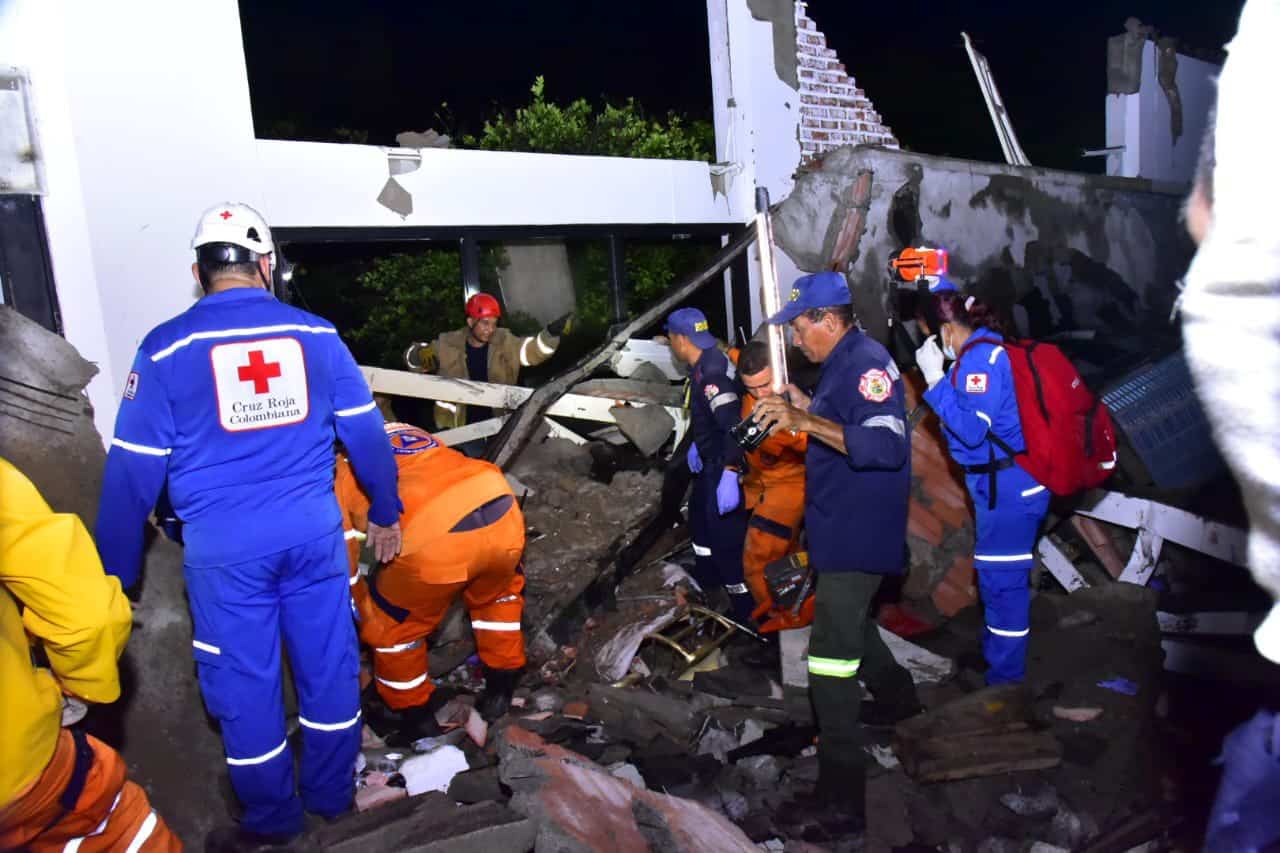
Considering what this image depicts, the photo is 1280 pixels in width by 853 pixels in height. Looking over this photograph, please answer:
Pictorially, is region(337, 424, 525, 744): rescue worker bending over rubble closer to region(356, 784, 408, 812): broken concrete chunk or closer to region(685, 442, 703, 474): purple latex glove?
region(356, 784, 408, 812): broken concrete chunk

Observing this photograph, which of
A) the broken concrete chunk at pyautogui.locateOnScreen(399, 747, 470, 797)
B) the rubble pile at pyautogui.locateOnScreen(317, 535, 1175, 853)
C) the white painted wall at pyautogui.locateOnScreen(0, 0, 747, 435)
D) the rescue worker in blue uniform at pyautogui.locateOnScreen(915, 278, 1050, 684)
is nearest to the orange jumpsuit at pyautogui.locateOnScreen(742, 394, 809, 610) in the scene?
the rubble pile at pyautogui.locateOnScreen(317, 535, 1175, 853)

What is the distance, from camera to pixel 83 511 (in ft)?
12.0

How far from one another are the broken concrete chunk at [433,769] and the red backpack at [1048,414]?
2.90 meters

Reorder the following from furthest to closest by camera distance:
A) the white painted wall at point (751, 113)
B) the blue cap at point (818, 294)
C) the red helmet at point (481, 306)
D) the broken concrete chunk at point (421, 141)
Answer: the white painted wall at point (751, 113) < the red helmet at point (481, 306) < the broken concrete chunk at point (421, 141) < the blue cap at point (818, 294)

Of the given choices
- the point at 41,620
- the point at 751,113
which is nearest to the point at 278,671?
the point at 41,620

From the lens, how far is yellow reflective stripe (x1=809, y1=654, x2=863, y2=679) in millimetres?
3533

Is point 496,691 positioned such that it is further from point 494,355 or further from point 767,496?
point 494,355

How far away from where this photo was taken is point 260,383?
308cm

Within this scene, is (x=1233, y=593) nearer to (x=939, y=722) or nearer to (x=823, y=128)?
(x=939, y=722)

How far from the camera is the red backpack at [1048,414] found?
164 inches

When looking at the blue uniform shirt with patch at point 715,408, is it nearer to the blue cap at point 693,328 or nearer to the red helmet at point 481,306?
the blue cap at point 693,328

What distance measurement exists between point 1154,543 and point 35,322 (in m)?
6.00

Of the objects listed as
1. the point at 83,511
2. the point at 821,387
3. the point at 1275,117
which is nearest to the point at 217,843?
the point at 83,511

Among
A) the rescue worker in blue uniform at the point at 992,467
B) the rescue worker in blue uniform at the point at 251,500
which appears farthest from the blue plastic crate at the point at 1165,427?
the rescue worker in blue uniform at the point at 251,500
